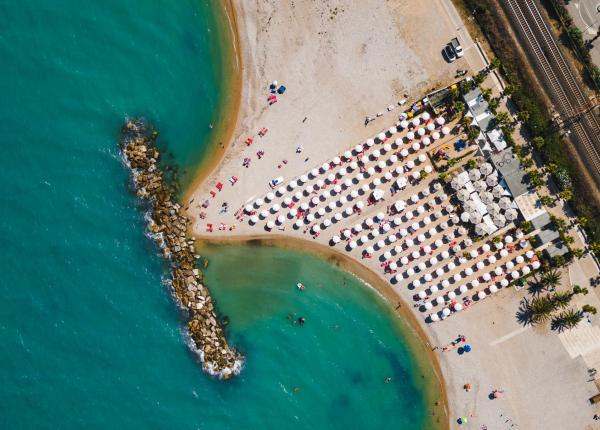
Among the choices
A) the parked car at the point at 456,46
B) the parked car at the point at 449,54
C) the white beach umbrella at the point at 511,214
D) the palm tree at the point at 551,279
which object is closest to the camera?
the parked car at the point at 456,46

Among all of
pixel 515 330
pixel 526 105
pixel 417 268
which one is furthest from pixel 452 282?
pixel 526 105

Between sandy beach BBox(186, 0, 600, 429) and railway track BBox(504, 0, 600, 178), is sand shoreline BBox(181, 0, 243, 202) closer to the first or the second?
sandy beach BBox(186, 0, 600, 429)

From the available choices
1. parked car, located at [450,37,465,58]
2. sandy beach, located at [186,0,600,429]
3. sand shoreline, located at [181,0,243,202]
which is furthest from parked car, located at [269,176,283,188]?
parked car, located at [450,37,465,58]

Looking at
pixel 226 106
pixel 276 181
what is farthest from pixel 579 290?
pixel 226 106

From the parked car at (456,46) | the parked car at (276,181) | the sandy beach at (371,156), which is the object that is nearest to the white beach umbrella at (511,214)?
the sandy beach at (371,156)

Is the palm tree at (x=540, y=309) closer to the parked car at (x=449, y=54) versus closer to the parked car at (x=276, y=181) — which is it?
the parked car at (x=449, y=54)

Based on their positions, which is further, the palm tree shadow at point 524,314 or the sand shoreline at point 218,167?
the sand shoreline at point 218,167

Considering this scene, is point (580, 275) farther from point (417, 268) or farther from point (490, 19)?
point (490, 19)
